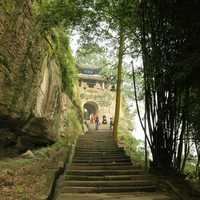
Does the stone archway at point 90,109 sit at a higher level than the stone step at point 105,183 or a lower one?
higher

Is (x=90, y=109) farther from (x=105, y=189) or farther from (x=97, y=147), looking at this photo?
(x=105, y=189)

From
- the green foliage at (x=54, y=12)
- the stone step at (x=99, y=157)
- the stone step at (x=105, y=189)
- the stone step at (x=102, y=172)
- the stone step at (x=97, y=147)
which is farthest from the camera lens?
the stone step at (x=97, y=147)

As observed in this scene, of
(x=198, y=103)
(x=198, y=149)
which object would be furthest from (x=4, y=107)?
(x=198, y=149)

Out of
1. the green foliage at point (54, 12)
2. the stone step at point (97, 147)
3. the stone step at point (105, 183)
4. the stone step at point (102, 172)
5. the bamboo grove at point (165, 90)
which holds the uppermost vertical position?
the green foliage at point (54, 12)

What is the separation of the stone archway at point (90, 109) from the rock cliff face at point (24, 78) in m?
19.0

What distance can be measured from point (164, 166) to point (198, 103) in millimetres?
1702

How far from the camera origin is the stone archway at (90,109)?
100 feet

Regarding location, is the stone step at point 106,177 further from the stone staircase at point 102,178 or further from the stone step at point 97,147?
the stone step at point 97,147

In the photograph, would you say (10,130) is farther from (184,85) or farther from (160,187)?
(184,85)

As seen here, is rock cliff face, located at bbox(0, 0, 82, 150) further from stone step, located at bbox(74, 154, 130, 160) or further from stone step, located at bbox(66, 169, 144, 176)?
stone step, located at bbox(66, 169, 144, 176)

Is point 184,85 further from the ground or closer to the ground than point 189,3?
closer to the ground

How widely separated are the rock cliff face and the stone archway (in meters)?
19.0

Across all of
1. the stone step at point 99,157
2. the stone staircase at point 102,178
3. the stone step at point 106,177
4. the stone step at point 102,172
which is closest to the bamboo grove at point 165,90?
the stone step at point 106,177

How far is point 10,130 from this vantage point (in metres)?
9.12
